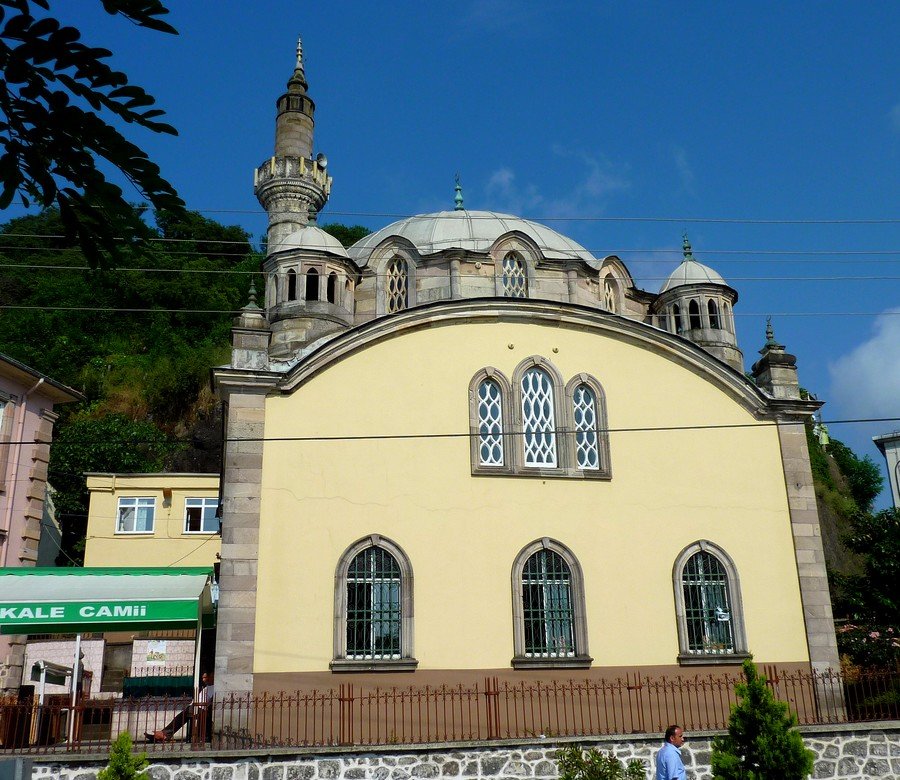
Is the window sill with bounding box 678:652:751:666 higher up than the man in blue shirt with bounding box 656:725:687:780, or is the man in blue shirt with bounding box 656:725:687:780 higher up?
the window sill with bounding box 678:652:751:666

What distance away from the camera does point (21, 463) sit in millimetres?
22391

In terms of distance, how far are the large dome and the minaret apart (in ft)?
35.5

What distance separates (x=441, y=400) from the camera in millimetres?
16625

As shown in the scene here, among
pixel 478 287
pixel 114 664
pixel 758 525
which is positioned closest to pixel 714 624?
pixel 758 525

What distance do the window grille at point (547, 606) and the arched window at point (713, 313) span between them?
7953 mm

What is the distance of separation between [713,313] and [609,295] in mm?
2551

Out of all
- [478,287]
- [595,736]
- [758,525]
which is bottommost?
[595,736]

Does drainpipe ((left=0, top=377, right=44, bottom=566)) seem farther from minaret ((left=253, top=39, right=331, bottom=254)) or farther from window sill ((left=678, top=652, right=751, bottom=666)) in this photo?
window sill ((left=678, top=652, right=751, bottom=666))

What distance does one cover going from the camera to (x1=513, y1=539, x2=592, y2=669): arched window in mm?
15594

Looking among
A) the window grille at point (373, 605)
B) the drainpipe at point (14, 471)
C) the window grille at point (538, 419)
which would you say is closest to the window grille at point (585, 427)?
the window grille at point (538, 419)

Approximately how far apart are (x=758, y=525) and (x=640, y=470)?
2434 mm

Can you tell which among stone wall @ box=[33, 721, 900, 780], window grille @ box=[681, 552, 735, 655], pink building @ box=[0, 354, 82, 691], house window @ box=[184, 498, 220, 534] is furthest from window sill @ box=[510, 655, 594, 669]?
house window @ box=[184, 498, 220, 534]

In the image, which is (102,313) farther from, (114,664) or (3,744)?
(3,744)

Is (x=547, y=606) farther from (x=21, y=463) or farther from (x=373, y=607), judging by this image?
(x=21, y=463)
